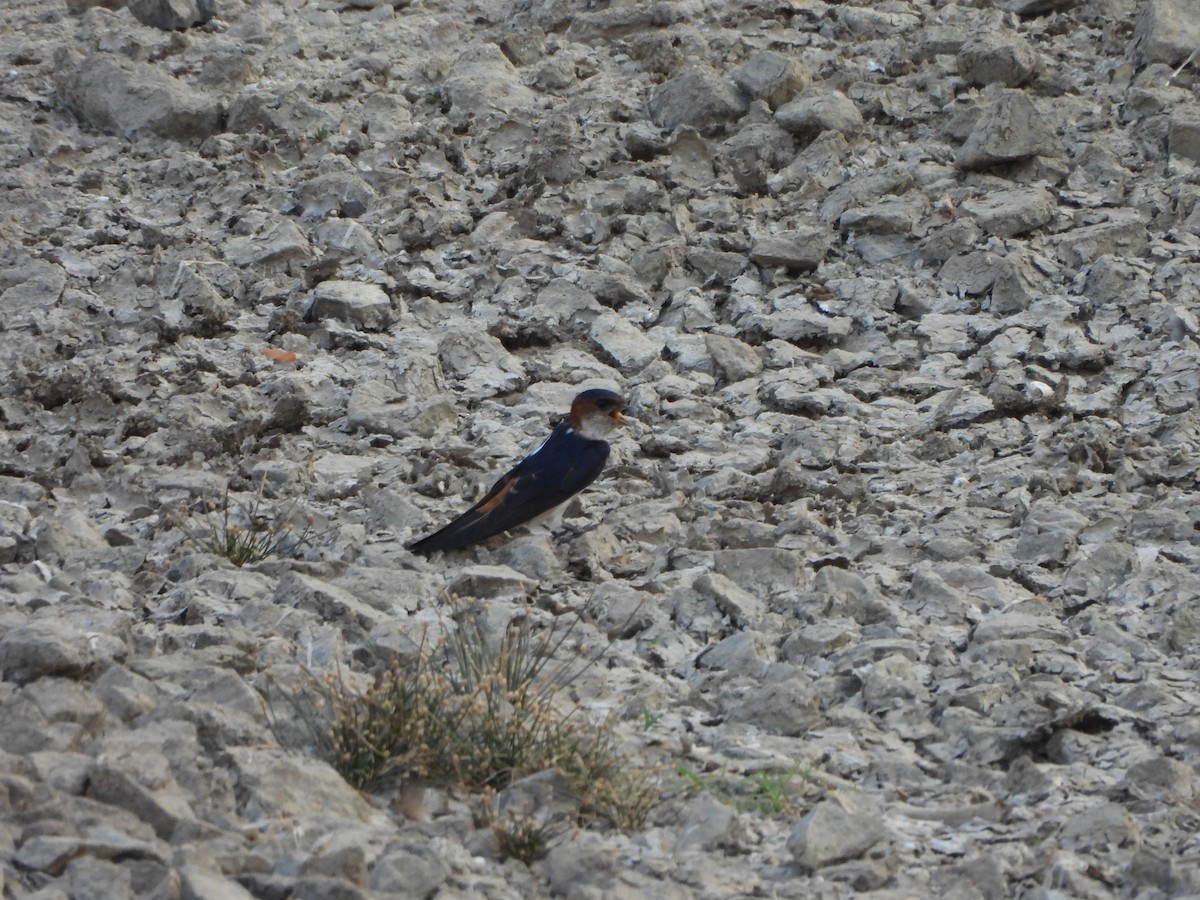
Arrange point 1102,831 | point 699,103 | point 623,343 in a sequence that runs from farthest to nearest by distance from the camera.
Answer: point 699,103 < point 623,343 < point 1102,831

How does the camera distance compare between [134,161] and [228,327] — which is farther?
[134,161]

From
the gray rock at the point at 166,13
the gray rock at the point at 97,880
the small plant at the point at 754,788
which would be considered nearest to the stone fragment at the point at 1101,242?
the small plant at the point at 754,788

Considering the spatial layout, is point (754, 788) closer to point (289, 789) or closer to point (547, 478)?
point (289, 789)

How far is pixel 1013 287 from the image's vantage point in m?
8.06

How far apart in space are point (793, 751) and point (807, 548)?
151 centimetres

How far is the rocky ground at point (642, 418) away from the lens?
4.22 meters

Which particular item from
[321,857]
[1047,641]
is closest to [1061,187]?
[1047,641]

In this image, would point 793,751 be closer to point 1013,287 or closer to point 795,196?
point 1013,287

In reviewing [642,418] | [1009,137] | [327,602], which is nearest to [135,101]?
[642,418]

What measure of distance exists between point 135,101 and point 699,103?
3.19 m

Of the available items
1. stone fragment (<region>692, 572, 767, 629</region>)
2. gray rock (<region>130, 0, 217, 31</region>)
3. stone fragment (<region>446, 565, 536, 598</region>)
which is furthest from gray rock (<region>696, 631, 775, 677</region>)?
gray rock (<region>130, 0, 217, 31</region>)

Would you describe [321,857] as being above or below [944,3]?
below

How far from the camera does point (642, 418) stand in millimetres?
7441

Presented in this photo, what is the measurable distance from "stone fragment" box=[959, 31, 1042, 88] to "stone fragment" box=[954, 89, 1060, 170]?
61 centimetres
